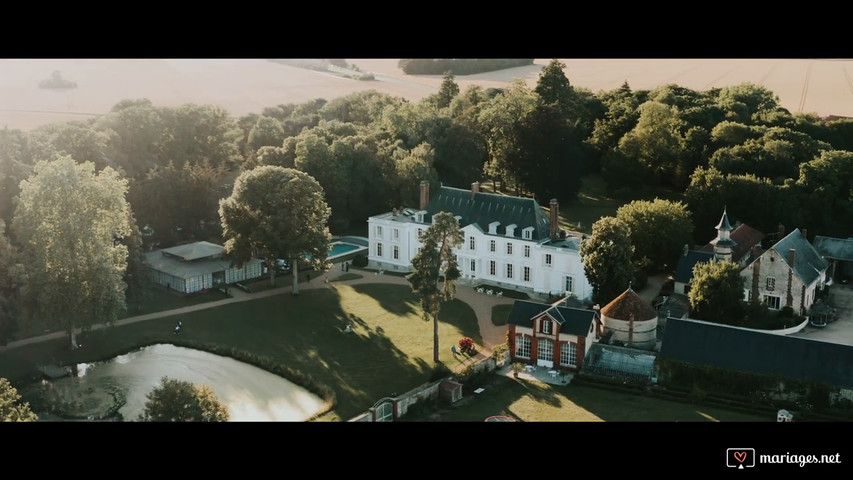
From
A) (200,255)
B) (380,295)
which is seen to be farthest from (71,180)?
(380,295)

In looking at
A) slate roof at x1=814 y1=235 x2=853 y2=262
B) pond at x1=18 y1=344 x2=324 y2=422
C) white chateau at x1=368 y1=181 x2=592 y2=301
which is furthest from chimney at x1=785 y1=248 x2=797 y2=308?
pond at x1=18 y1=344 x2=324 y2=422

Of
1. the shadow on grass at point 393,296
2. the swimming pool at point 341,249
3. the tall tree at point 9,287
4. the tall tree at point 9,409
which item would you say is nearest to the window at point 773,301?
the shadow on grass at point 393,296

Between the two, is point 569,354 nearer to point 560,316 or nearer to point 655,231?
point 560,316

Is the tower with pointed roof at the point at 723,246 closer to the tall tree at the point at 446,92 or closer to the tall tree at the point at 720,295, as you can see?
the tall tree at the point at 720,295

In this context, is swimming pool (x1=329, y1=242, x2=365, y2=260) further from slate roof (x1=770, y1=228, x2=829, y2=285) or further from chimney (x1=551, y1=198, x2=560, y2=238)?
slate roof (x1=770, y1=228, x2=829, y2=285)

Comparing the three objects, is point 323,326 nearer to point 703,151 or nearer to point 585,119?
point 703,151

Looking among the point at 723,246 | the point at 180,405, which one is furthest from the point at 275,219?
the point at 723,246
